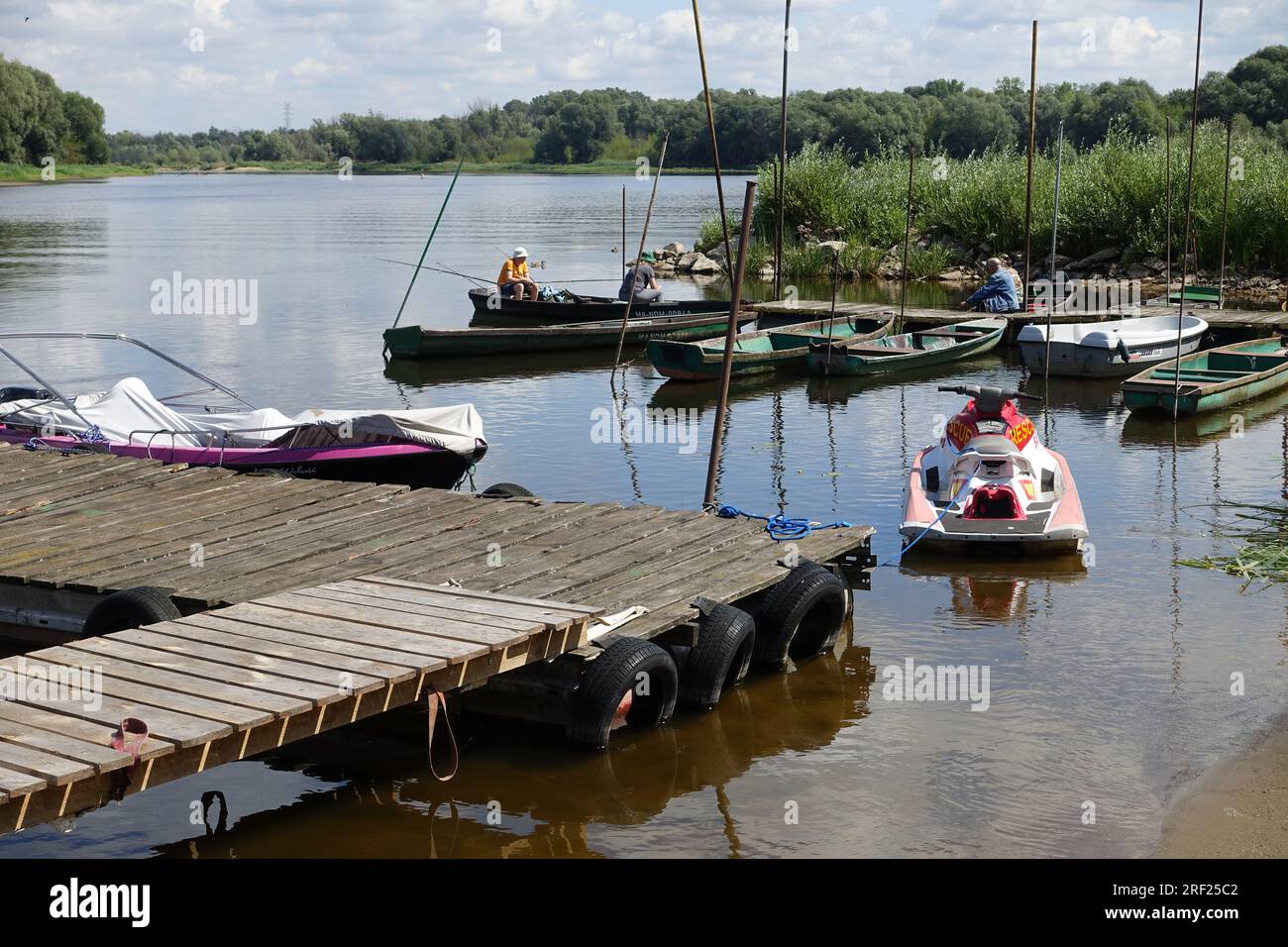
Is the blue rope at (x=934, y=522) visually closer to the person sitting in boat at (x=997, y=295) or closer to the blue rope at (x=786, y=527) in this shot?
the blue rope at (x=786, y=527)

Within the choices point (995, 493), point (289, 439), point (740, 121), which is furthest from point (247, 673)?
point (740, 121)

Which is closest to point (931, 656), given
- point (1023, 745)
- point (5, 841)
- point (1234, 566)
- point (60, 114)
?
point (1023, 745)

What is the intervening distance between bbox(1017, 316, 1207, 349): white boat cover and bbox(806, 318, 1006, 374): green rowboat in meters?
1.24

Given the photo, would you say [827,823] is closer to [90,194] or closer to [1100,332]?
[1100,332]

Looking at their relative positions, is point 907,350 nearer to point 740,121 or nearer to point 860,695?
point 860,695

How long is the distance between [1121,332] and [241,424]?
16672mm

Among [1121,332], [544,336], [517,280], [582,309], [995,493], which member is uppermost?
[517,280]

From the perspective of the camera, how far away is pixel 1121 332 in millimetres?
25875

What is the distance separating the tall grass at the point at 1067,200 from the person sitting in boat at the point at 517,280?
12.7 m

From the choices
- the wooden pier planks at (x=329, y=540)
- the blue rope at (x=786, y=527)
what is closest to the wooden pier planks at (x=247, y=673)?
the wooden pier planks at (x=329, y=540)

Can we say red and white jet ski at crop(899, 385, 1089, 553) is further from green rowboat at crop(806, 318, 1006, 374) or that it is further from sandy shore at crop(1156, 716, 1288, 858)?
green rowboat at crop(806, 318, 1006, 374)

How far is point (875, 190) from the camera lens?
45.1m

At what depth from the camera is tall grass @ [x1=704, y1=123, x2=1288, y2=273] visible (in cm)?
3597

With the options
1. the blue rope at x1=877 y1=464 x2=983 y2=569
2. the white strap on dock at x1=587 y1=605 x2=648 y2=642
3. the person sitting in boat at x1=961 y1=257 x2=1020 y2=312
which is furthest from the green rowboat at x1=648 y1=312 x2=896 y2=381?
the white strap on dock at x1=587 y1=605 x2=648 y2=642
